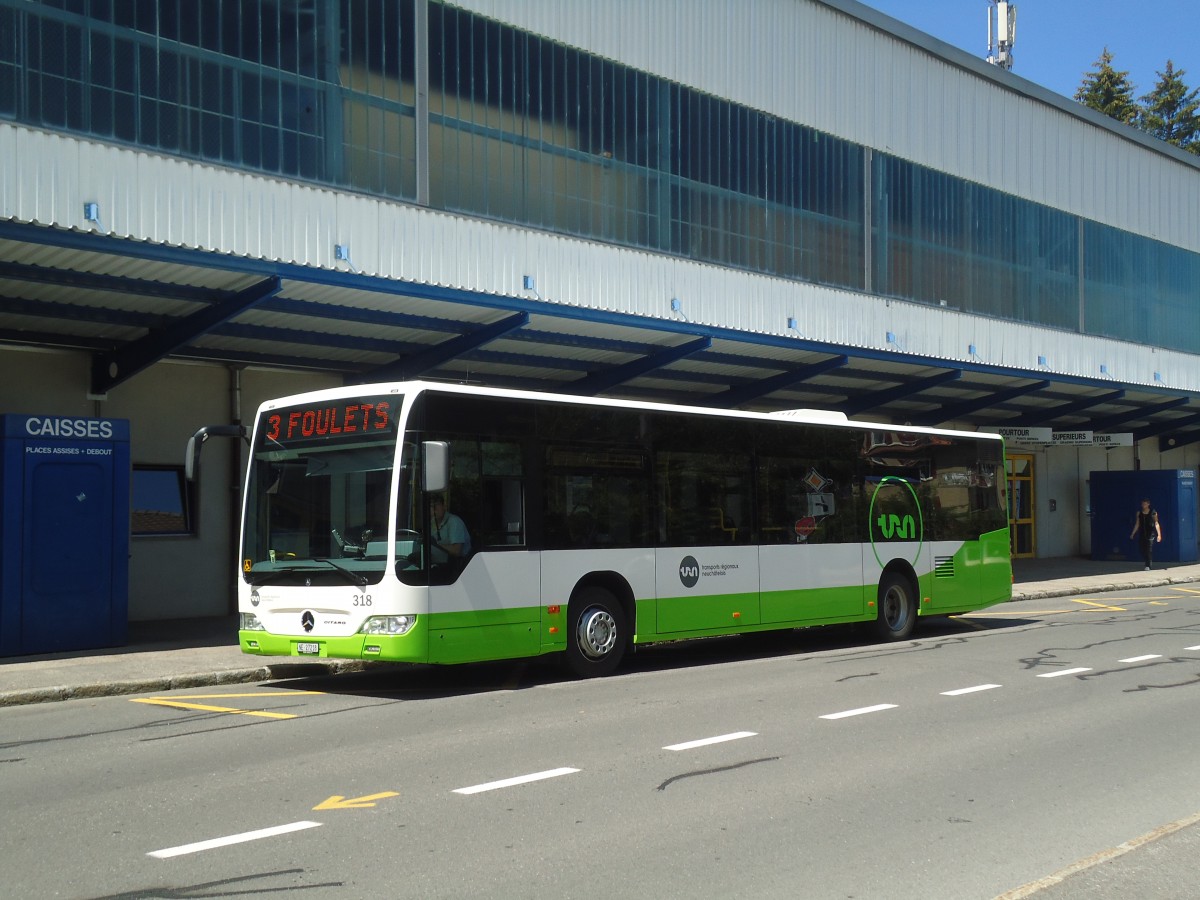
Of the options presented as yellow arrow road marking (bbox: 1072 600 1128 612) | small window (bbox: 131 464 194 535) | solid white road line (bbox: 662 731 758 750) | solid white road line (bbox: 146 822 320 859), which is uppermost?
small window (bbox: 131 464 194 535)

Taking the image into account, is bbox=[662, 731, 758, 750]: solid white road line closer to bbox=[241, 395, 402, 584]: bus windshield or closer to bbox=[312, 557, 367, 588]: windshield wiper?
bbox=[241, 395, 402, 584]: bus windshield

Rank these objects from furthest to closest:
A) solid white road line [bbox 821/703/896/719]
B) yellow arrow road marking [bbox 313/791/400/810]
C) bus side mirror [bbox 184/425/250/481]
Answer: bus side mirror [bbox 184/425/250/481], solid white road line [bbox 821/703/896/719], yellow arrow road marking [bbox 313/791/400/810]

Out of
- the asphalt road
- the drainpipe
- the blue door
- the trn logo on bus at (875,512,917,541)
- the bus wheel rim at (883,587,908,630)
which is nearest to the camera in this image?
the asphalt road

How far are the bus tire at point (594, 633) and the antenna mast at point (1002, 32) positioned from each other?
A: 2791 centimetres

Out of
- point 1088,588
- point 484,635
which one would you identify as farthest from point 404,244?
point 1088,588

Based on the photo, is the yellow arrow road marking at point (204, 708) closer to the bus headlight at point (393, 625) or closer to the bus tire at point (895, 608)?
the bus headlight at point (393, 625)

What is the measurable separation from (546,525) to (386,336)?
6587 millimetres

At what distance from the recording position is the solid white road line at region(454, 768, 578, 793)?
7582mm

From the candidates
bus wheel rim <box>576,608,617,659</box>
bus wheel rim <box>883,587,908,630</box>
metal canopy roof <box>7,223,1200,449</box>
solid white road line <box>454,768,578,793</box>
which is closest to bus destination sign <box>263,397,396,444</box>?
metal canopy roof <box>7,223,1200,449</box>

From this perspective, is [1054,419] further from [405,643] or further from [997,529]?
[405,643]

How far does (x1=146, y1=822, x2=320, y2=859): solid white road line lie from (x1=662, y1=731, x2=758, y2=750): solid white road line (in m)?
3.05

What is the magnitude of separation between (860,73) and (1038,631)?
43.2 ft

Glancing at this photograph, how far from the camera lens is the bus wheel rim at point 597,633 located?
13.0m

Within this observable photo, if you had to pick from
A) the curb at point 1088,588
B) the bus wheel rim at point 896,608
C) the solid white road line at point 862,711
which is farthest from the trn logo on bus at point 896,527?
the curb at point 1088,588
